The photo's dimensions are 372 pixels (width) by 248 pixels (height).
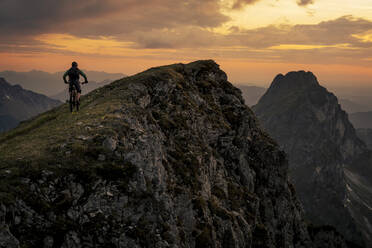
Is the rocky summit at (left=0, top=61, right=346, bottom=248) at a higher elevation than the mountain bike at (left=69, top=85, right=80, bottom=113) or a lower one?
lower

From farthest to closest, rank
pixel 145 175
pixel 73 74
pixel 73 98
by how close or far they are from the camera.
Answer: pixel 73 98, pixel 73 74, pixel 145 175

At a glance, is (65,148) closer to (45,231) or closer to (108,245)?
(45,231)

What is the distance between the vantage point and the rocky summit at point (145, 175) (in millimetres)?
15633

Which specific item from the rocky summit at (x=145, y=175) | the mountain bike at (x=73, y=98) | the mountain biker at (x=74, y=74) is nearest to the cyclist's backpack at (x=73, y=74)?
the mountain biker at (x=74, y=74)

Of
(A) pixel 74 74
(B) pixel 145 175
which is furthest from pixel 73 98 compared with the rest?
(B) pixel 145 175

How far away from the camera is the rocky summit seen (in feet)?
51.3

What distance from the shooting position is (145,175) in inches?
858

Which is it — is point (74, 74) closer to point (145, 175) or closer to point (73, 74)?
point (73, 74)

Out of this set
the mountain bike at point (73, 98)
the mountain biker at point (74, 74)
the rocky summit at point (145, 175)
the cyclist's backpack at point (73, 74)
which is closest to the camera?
the rocky summit at point (145, 175)

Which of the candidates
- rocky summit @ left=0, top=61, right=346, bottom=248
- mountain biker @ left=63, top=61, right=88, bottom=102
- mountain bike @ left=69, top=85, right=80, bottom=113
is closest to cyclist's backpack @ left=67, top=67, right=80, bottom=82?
mountain biker @ left=63, top=61, right=88, bottom=102

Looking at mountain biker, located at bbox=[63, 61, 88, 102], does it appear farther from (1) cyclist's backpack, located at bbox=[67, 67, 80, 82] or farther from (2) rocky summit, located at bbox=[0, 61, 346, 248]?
(2) rocky summit, located at bbox=[0, 61, 346, 248]

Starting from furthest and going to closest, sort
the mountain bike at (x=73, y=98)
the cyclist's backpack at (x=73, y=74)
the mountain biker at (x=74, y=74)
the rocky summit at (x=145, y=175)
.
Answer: the mountain bike at (x=73, y=98)
the cyclist's backpack at (x=73, y=74)
the mountain biker at (x=74, y=74)
the rocky summit at (x=145, y=175)

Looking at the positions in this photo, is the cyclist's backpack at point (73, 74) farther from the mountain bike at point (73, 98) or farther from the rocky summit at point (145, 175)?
the rocky summit at point (145, 175)

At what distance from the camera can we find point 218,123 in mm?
44156
